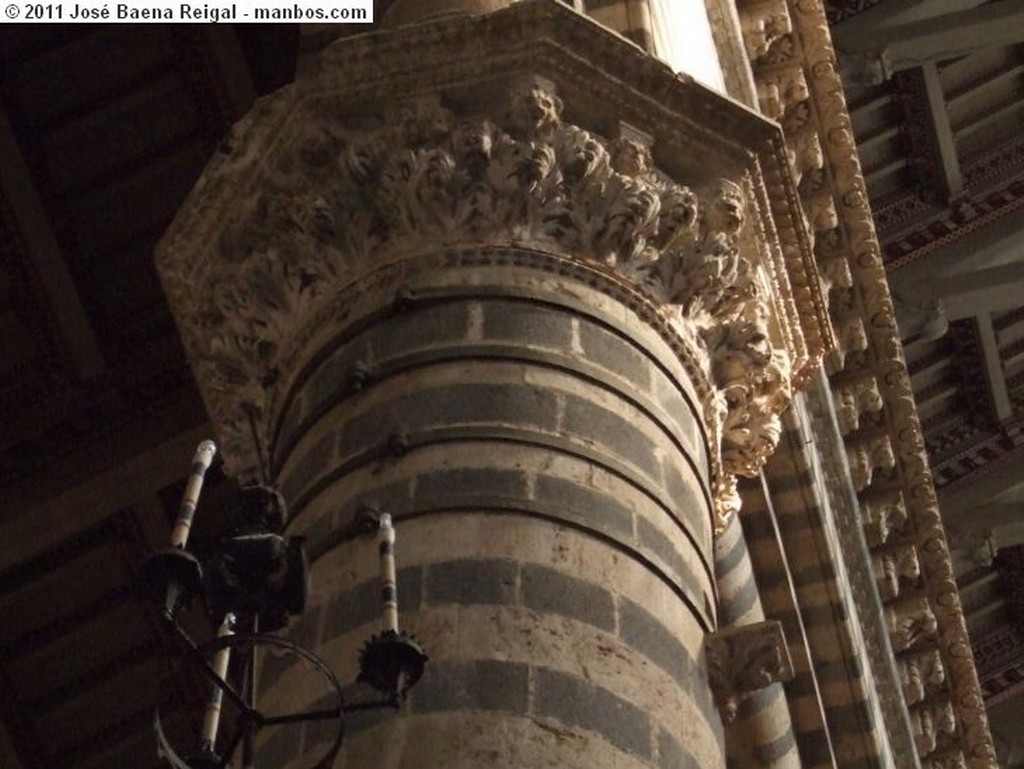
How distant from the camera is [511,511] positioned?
18.6ft

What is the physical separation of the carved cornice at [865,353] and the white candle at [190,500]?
5.46m

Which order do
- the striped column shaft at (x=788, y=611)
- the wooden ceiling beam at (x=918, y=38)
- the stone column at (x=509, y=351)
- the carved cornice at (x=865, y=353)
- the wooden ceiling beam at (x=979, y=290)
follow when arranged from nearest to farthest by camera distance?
the stone column at (x=509, y=351)
the striped column shaft at (x=788, y=611)
the carved cornice at (x=865, y=353)
the wooden ceiling beam at (x=918, y=38)
the wooden ceiling beam at (x=979, y=290)

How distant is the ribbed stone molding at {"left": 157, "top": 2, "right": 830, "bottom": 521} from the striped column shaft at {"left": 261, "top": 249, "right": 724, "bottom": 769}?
0.47 ft

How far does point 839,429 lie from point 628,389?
14.8ft

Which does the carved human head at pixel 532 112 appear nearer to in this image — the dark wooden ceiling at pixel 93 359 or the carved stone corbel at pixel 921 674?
the dark wooden ceiling at pixel 93 359

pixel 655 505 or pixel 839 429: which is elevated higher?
pixel 839 429

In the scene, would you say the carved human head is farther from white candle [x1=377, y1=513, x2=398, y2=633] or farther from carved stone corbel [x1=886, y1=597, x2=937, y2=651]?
carved stone corbel [x1=886, y1=597, x2=937, y2=651]

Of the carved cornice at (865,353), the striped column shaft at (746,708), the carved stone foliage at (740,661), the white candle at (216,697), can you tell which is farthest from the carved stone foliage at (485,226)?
the carved cornice at (865,353)

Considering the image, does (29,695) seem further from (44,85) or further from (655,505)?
(655,505)

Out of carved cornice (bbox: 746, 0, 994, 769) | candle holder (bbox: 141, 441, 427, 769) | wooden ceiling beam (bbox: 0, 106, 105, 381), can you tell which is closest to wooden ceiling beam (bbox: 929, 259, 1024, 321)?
carved cornice (bbox: 746, 0, 994, 769)

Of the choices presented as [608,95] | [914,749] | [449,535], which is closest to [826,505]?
[914,749]

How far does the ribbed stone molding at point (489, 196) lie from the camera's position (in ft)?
21.6

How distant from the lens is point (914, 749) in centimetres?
1073

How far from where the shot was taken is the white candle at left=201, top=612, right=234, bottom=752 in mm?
4754
